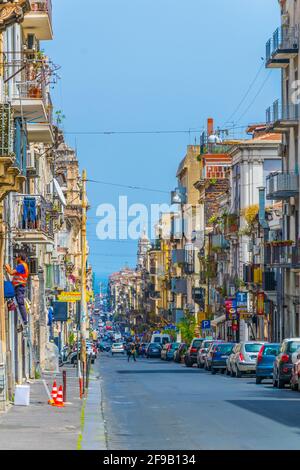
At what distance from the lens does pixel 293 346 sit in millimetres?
43469

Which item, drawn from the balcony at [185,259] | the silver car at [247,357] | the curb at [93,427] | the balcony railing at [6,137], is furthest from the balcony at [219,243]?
the balcony railing at [6,137]

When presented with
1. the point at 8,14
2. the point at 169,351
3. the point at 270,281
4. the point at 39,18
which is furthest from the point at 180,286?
the point at 8,14

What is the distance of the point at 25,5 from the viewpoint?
1244 inches

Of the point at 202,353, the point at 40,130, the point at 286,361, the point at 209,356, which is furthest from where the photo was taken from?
the point at 202,353

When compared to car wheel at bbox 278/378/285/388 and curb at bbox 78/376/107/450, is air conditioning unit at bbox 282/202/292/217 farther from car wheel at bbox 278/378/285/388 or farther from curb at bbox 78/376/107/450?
curb at bbox 78/376/107/450

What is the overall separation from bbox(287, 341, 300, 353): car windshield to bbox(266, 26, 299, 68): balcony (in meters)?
29.2

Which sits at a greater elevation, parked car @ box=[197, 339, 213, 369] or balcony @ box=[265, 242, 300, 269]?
balcony @ box=[265, 242, 300, 269]

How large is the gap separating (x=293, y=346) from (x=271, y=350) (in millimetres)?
6219

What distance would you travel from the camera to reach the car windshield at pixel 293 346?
43.3m

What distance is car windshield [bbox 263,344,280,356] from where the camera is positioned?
162 feet

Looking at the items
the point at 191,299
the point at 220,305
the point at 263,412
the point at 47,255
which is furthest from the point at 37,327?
the point at 191,299

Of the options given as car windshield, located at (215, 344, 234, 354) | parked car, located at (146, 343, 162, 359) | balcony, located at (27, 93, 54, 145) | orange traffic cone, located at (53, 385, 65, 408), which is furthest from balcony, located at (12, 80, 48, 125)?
parked car, located at (146, 343, 162, 359)

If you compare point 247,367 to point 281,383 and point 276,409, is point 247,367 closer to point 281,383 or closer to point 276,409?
point 281,383

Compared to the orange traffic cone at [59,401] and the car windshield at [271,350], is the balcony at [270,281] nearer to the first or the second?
the car windshield at [271,350]
